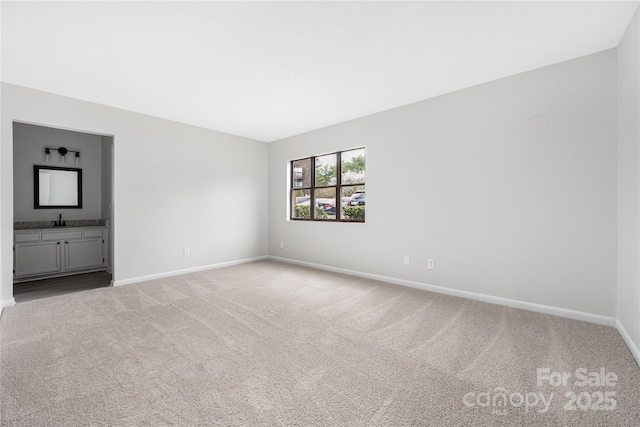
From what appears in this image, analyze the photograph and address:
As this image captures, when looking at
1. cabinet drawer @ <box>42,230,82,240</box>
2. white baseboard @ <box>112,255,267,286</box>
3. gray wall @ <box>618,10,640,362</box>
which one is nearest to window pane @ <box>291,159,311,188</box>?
white baseboard @ <box>112,255,267,286</box>

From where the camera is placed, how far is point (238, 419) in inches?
55.0

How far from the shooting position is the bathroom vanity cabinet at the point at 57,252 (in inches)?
160

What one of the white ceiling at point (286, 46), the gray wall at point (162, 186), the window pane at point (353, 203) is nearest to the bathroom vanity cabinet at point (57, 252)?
the gray wall at point (162, 186)

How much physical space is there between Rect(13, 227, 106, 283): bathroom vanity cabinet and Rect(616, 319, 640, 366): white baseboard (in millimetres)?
6805

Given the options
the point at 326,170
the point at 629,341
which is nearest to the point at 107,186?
the point at 326,170

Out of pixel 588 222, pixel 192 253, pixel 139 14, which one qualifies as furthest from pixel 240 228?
pixel 588 222

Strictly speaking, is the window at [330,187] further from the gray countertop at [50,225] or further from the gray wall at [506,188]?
the gray countertop at [50,225]

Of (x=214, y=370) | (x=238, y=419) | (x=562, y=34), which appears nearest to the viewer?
(x=238, y=419)

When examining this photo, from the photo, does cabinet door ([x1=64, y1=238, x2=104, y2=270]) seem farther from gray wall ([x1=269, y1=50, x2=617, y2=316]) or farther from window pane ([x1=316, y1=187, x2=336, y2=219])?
gray wall ([x1=269, y1=50, x2=617, y2=316])

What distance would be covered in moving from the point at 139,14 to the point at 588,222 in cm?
415

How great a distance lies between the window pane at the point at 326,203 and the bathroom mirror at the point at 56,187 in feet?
14.1

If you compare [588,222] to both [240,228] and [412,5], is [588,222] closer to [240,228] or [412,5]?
[412,5]

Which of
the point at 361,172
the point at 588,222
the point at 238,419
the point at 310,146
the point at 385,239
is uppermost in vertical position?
the point at 310,146

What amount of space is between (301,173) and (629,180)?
14.1 feet
